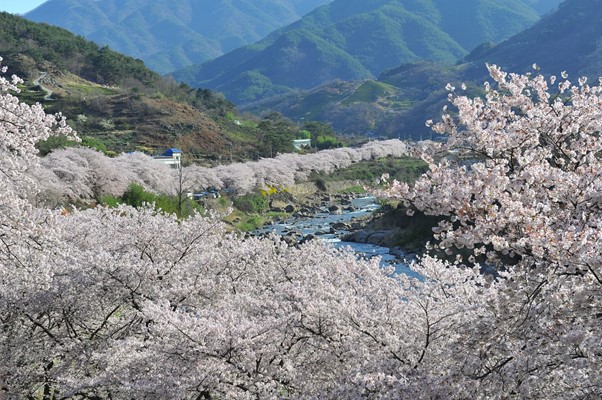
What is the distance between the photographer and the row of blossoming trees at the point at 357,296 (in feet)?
19.3

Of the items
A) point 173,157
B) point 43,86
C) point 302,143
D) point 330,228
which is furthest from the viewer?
point 302,143

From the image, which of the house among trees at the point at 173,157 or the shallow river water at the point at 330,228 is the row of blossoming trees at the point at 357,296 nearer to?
the shallow river water at the point at 330,228

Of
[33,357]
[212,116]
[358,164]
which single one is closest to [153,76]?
[212,116]

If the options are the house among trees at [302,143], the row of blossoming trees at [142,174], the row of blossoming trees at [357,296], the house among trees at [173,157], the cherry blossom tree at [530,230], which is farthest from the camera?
the house among trees at [302,143]

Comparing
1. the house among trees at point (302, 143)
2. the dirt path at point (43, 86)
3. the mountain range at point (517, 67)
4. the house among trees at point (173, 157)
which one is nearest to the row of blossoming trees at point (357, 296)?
the house among trees at point (173, 157)

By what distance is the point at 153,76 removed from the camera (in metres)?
110

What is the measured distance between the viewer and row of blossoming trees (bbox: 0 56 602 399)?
5887mm

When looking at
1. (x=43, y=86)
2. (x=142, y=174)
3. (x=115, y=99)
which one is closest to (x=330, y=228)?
(x=142, y=174)

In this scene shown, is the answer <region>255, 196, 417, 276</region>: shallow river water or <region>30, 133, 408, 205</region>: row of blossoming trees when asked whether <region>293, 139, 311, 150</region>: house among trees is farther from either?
<region>255, 196, 417, 276</region>: shallow river water

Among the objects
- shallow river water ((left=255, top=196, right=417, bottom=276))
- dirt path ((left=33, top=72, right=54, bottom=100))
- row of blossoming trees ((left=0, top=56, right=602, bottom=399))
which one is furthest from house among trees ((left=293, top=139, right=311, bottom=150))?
row of blossoming trees ((left=0, top=56, right=602, bottom=399))

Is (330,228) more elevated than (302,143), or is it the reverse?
(330,228)

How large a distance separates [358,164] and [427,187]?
9122 centimetres

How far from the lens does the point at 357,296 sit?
9375 millimetres

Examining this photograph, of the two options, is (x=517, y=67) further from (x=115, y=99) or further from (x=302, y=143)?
(x=115, y=99)
